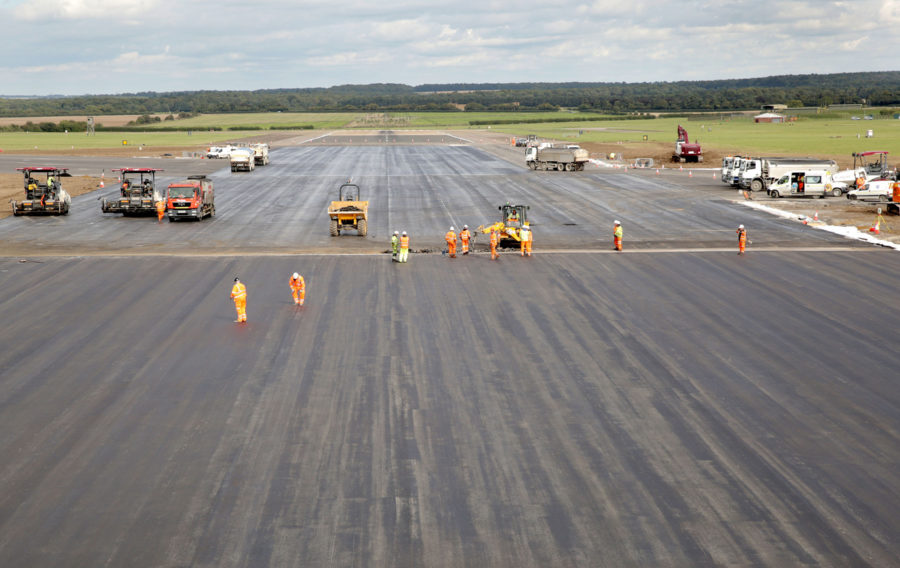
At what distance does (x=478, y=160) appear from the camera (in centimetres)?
9912

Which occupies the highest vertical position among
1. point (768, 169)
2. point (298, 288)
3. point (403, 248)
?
point (768, 169)

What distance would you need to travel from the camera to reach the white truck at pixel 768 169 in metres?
62.3

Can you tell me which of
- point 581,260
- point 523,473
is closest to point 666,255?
point 581,260

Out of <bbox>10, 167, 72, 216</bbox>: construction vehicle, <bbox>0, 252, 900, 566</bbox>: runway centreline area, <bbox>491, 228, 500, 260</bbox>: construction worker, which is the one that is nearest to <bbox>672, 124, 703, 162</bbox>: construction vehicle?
<bbox>491, 228, 500, 260</bbox>: construction worker

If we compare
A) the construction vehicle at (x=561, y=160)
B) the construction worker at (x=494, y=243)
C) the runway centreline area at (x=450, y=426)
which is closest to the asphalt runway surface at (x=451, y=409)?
the runway centreline area at (x=450, y=426)

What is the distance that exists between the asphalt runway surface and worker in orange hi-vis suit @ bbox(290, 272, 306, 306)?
1.91ft

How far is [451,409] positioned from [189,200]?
33.3 metres

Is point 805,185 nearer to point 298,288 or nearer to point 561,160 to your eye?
point 561,160

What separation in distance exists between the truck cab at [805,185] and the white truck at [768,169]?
1.81m

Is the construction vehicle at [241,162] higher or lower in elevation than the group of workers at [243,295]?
higher

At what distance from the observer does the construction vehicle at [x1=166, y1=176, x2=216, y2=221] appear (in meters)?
47.9

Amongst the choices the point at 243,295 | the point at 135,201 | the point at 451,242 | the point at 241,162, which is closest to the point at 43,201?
the point at 135,201

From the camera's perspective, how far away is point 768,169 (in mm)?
62594

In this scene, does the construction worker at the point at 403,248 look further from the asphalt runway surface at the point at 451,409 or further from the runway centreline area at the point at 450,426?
the runway centreline area at the point at 450,426
